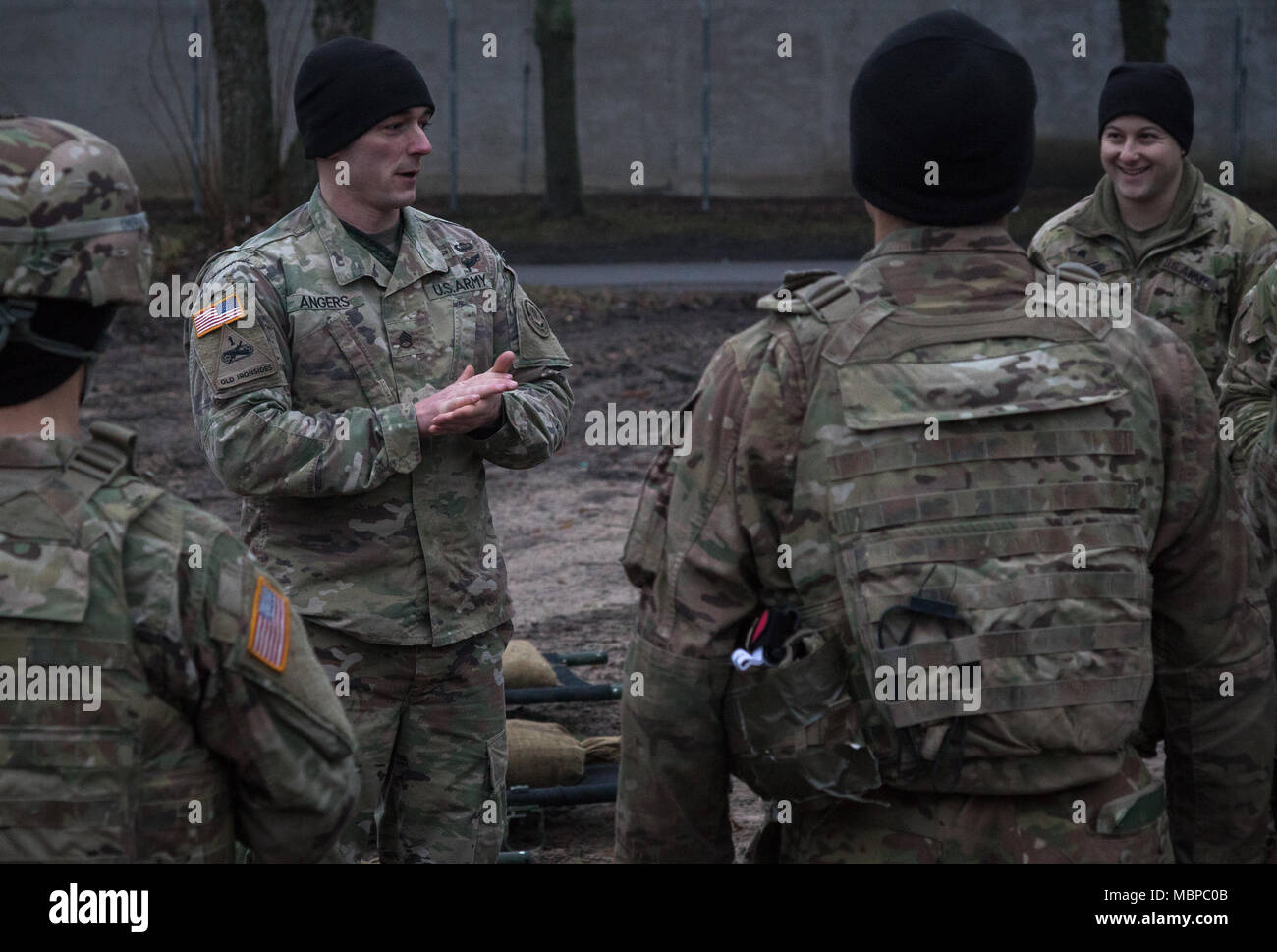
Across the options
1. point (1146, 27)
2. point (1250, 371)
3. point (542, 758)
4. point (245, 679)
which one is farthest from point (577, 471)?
point (1146, 27)

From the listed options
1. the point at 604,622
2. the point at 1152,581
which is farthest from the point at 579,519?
the point at 1152,581

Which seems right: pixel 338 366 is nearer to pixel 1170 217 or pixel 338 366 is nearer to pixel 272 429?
pixel 272 429

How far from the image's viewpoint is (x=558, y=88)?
57.7 ft

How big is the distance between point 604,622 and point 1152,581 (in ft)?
15.6

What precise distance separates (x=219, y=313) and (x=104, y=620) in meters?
1.49

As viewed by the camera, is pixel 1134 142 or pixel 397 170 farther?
pixel 1134 142

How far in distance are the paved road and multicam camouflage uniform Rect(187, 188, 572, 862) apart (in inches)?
425

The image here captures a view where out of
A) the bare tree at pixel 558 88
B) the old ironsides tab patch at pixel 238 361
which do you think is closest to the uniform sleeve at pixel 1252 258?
the old ironsides tab patch at pixel 238 361

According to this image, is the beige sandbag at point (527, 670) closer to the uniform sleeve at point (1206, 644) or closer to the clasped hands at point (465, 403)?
the clasped hands at point (465, 403)

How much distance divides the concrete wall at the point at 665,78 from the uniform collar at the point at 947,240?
18118 mm

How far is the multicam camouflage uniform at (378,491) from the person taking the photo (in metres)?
3.42

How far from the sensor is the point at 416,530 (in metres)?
3.56
